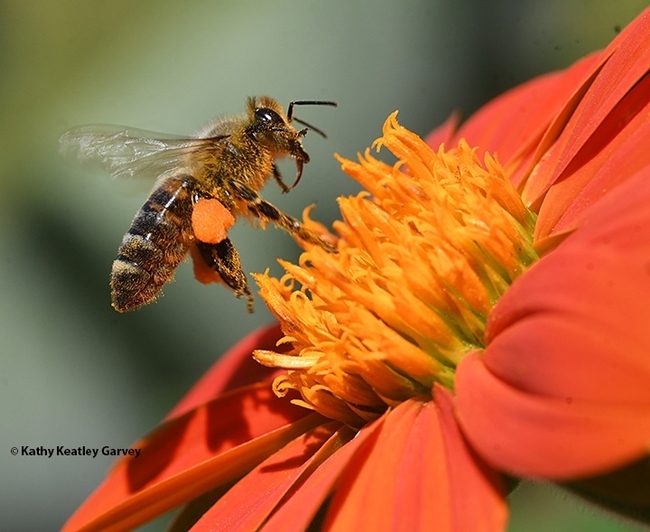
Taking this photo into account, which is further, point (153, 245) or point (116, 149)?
point (116, 149)

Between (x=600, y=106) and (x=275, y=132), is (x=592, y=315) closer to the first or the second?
(x=600, y=106)

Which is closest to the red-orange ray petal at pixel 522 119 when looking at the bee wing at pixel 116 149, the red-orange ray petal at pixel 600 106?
the red-orange ray petal at pixel 600 106

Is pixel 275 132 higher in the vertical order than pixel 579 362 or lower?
higher

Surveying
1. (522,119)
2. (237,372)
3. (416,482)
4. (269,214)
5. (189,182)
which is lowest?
(237,372)

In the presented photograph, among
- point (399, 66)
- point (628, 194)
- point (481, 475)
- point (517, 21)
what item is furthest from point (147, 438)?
point (517, 21)

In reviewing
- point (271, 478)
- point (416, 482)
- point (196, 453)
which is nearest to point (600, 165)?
point (416, 482)

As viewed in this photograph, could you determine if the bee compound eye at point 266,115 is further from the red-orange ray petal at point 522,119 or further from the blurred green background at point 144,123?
the blurred green background at point 144,123
